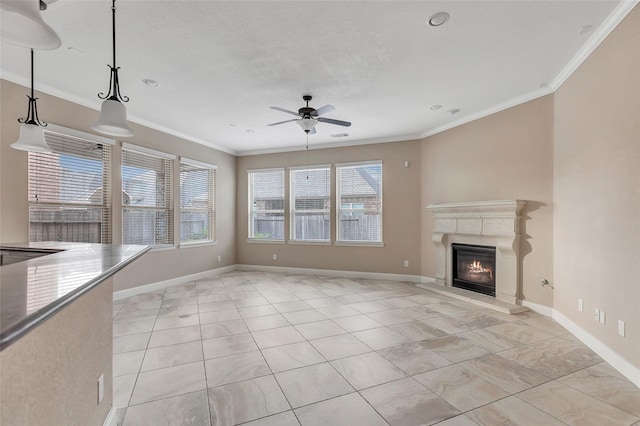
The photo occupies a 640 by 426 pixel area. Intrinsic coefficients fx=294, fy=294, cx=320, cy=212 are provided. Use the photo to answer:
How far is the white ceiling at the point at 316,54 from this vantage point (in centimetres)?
238

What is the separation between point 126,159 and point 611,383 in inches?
253

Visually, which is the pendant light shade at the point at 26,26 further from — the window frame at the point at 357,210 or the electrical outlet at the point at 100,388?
the window frame at the point at 357,210

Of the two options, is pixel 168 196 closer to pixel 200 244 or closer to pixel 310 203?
pixel 200 244

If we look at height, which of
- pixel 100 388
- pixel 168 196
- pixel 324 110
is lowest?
pixel 100 388

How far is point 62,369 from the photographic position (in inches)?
47.6

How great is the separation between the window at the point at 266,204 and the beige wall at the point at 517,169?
3.60m

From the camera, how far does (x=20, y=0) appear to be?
1.08m

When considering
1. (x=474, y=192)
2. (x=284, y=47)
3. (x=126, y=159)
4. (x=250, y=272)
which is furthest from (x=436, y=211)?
(x=126, y=159)

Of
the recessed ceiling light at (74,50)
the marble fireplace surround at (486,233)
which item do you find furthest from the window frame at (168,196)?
the marble fireplace surround at (486,233)

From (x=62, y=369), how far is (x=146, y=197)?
177 inches

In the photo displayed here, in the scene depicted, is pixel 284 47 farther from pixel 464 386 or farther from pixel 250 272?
pixel 250 272

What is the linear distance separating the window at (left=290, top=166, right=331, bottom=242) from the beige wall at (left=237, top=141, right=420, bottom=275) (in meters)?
0.17

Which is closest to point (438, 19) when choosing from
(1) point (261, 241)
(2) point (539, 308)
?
(2) point (539, 308)

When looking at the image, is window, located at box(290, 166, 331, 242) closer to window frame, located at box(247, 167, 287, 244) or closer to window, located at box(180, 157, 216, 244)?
window frame, located at box(247, 167, 287, 244)
